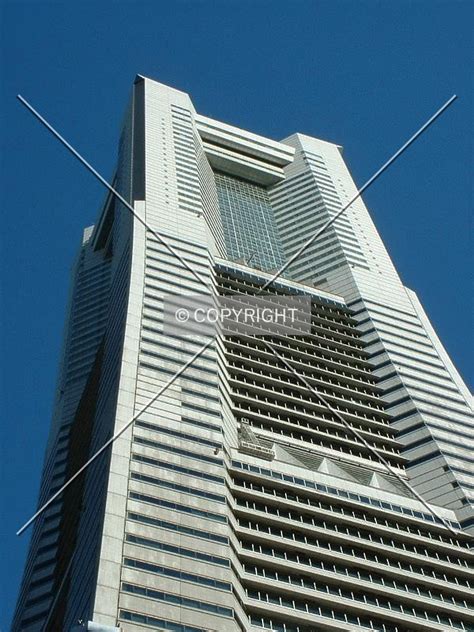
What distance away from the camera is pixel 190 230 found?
106 m

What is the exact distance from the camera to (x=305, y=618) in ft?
219

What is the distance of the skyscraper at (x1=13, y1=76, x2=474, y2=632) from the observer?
213ft

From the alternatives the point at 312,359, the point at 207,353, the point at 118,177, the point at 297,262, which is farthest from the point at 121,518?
the point at 118,177

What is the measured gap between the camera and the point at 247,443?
263 ft

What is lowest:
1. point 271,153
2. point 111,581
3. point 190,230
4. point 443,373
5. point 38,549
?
point 111,581

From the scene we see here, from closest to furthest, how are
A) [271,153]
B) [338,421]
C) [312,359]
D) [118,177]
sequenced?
1. [338,421]
2. [312,359]
3. [118,177]
4. [271,153]

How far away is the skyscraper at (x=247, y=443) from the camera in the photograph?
64.9 metres

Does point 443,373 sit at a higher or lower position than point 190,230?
Answer: lower

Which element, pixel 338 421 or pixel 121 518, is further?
pixel 338 421

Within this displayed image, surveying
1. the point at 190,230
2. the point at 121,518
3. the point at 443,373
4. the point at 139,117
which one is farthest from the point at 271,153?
the point at 121,518

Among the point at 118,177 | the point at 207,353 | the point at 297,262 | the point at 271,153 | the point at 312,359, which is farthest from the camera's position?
the point at 271,153

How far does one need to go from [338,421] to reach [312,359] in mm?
9916

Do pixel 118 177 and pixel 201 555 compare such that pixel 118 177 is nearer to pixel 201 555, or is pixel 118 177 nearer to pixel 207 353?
pixel 207 353

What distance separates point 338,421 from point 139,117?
2430 inches
